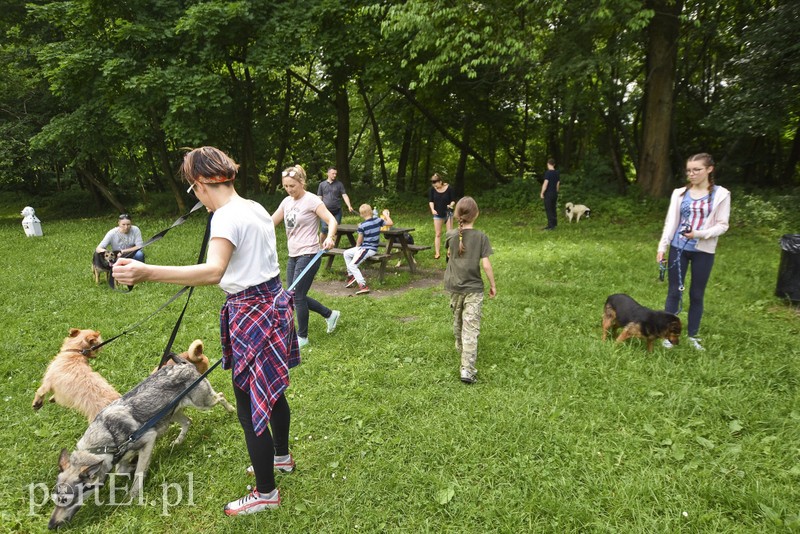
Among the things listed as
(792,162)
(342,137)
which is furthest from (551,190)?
(792,162)

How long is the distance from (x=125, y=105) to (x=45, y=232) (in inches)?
218

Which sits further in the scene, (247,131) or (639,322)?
(247,131)

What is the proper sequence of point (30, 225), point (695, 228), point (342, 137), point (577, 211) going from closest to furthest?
1. point (695, 228)
2. point (577, 211)
3. point (30, 225)
4. point (342, 137)

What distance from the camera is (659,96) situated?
13.5 metres

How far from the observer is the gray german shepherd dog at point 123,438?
2.85 meters

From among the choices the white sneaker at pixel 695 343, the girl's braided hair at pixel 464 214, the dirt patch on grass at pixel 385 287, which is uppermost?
the girl's braided hair at pixel 464 214

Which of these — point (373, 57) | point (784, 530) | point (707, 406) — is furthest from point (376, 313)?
point (373, 57)

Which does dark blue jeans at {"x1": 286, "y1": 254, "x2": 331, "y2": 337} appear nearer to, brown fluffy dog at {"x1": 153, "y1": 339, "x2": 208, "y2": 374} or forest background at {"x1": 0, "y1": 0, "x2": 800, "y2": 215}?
brown fluffy dog at {"x1": 153, "y1": 339, "x2": 208, "y2": 374}

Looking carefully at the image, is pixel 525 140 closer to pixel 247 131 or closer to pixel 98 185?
pixel 247 131

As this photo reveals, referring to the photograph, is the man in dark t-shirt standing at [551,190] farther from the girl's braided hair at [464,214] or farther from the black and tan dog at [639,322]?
the girl's braided hair at [464,214]

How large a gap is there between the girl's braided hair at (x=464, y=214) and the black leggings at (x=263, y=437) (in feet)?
7.68

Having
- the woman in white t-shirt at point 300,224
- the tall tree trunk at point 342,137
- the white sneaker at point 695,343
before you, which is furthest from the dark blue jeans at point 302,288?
the tall tree trunk at point 342,137

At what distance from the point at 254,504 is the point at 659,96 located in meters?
15.4

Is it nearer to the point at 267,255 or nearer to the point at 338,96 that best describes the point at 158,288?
the point at 267,255
